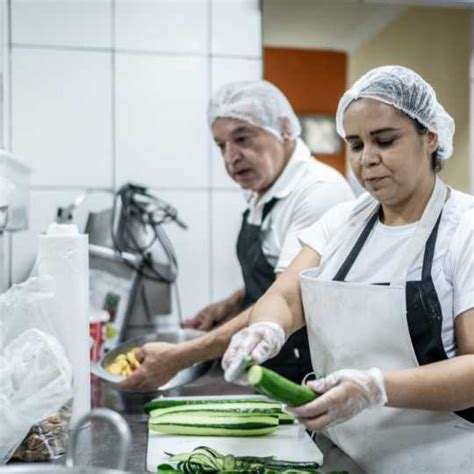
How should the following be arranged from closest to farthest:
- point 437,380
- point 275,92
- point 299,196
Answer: point 437,380, point 299,196, point 275,92

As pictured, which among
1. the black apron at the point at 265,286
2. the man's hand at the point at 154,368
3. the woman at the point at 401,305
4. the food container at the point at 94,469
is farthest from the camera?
the black apron at the point at 265,286

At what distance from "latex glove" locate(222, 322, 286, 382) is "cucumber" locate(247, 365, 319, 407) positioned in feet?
0.15

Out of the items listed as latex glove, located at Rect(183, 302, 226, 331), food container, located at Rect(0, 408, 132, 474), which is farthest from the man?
food container, located at Rect(0, 408, 132, 474)

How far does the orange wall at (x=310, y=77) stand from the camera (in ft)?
7.66

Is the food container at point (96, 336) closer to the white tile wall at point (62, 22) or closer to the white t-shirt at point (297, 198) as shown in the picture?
the white t-shirt at point (297, 198)

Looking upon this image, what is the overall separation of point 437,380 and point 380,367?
132 mm

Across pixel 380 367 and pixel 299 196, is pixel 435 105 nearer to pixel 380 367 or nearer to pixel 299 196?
pixel 380 367

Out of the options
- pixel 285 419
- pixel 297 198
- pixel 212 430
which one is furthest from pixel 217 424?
pixel 297 198

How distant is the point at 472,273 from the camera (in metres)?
1.01

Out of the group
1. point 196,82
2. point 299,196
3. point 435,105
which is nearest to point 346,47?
point 196,82

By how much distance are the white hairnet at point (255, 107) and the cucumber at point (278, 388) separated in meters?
0.96

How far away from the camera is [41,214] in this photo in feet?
6.84

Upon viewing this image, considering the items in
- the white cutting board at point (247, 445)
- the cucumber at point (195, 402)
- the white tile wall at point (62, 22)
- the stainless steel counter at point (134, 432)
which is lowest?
the stainless steel counter at point (134, 432)

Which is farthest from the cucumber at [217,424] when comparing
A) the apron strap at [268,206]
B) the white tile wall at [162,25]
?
the white tile wall at [162,25]
